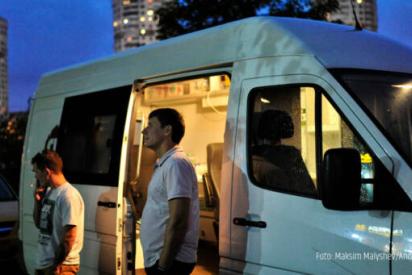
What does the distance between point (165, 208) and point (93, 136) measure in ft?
7.52

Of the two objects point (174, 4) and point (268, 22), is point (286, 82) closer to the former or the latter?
point (268, 22)

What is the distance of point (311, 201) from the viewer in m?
3.22

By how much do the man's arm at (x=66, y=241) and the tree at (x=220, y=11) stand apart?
23.5 feet

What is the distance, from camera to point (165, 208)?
11.2 feet

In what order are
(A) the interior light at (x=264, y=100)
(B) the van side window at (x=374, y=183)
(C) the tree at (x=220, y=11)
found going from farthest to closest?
(C) the tree at (x=220, y=11) < (A) the interior light at (x=264, y=100) < (B) the van side window at (x=374, y=183)

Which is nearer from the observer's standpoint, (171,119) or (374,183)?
(374,183)

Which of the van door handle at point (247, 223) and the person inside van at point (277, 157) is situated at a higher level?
the person inside van at point (277, 157)

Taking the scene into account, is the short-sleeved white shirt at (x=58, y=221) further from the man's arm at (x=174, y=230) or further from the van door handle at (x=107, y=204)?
the man's arm at (x=174, y=230)

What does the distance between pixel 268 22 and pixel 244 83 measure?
47 centimetres

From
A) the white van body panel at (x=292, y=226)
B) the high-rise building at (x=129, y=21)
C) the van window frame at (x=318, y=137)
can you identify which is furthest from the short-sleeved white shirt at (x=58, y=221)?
the high-rise building at (x=129, y=21)

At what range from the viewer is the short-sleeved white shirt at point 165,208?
336 cm

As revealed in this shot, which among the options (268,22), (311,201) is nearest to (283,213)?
(311,201)

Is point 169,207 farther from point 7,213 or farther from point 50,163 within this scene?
point 7,213

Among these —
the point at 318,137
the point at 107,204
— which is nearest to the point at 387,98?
the point at 318,137
